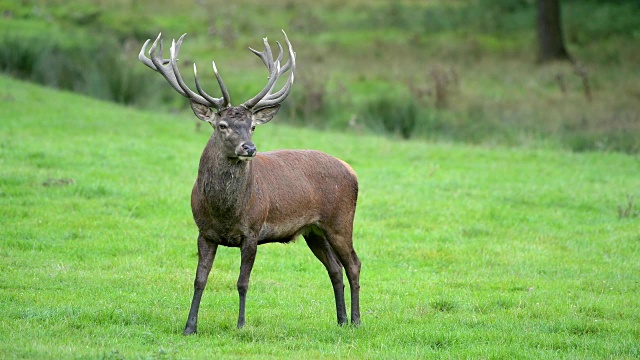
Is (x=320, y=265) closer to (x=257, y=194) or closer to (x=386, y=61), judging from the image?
(x=257, y=194)

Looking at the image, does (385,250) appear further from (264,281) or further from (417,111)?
(417,111)

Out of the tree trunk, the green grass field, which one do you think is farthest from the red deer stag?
the tree trunk

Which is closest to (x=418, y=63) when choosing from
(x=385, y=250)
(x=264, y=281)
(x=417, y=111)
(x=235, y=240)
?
(x=417, y=111)

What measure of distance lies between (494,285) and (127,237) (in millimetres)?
4626

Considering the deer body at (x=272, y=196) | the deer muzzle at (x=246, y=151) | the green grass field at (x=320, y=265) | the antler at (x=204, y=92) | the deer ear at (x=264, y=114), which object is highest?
the antler at (x=204, y=92)

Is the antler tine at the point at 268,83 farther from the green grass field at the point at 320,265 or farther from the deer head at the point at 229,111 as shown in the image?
the green grass field at the point at 320,265

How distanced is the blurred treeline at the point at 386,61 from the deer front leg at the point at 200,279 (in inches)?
542

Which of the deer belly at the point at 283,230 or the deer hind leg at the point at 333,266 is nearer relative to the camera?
the deer belly at the point at 283,230

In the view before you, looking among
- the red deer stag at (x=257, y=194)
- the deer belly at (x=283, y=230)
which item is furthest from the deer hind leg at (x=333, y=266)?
the deer belly at (x=283, y=230)

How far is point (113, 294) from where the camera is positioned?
986 centimetres

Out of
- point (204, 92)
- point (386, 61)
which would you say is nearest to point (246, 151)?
point (204, 92)

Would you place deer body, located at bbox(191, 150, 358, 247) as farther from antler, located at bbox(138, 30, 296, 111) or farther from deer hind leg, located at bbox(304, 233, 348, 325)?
antler, located at bbox(138, 30, 296, 111)

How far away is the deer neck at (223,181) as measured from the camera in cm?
864

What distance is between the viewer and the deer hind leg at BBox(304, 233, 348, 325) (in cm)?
933
